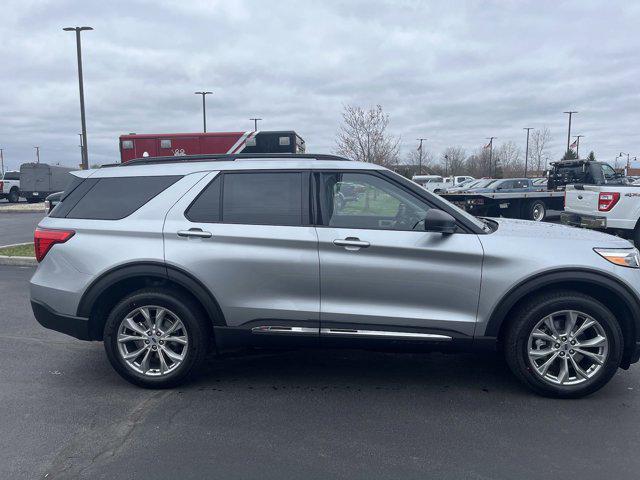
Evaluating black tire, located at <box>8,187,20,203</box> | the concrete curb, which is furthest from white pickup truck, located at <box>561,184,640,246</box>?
black tire, located at <box>8,187,20,203</box>

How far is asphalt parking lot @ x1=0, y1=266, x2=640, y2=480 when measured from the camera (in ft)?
10.6

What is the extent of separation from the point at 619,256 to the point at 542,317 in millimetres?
724

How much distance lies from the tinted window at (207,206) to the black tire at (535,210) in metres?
16.4

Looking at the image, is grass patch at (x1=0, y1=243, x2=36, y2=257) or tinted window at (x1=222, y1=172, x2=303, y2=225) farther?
grass patch at (x1=0, y1=243, x2=36, y2=257)

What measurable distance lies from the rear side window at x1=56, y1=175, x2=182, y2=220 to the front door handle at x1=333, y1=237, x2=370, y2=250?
55.9 inches

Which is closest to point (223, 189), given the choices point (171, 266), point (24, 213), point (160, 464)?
point (171, 266)

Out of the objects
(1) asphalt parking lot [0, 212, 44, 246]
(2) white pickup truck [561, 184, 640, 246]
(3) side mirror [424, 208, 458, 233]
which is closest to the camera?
(3) side mirror [424, 208, 458, 233]

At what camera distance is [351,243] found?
4.05 metres

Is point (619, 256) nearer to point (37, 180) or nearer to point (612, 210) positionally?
point (612, 210)

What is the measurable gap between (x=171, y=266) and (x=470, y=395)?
249cm

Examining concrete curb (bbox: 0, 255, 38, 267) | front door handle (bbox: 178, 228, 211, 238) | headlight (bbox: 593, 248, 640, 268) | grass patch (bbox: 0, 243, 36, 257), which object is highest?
front door handle (bbox: 178, 228, 211, 238)

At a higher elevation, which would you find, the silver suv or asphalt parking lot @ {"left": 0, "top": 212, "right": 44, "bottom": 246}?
the silver suv

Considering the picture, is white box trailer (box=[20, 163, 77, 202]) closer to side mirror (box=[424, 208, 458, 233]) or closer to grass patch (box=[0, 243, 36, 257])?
grass patch (box=[0, 243, 36, 257])

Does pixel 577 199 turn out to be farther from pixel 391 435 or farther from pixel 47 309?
pixel 47 309
